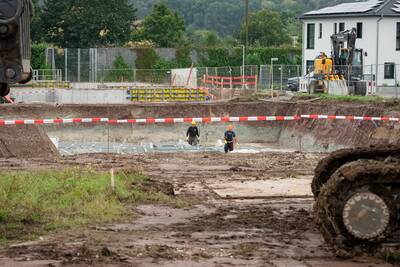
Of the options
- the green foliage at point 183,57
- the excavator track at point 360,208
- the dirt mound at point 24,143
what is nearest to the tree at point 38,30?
the green foliage at point 183,57

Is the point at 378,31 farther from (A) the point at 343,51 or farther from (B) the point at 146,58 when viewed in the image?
(B) the point at 146,58

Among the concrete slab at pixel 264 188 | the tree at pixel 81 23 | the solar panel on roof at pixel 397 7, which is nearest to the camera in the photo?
the concrete slab at pixel 264 188

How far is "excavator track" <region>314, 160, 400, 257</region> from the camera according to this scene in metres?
11.0

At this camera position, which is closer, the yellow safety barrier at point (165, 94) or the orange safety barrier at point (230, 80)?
the yellow safety barrier at point (165, 94)

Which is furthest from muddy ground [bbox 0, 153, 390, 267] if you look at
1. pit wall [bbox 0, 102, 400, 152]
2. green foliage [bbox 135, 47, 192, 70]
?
green foliage [bbox 135, 47, 192, 70]

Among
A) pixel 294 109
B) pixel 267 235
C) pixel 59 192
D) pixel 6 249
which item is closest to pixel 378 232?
pixel 267 235

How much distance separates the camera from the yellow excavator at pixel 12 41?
10.8 meters

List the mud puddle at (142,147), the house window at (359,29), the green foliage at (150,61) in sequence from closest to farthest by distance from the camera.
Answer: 1. the mud puddle at (142,147)
2. the house window at (359,29)
3. the green foliage at (150,61)

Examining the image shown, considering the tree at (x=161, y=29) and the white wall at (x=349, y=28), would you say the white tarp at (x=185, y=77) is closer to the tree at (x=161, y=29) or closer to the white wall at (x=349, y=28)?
the white wall at (x=349, y=28)

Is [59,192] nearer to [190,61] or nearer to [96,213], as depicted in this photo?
[96,213]

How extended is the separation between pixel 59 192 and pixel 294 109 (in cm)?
2699

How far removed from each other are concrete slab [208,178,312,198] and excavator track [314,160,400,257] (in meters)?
5.03

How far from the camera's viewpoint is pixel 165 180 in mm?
18219

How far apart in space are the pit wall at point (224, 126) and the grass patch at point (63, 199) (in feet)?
59.3
